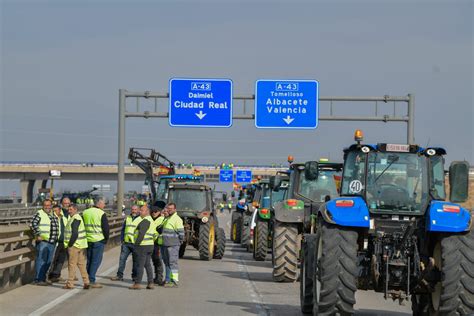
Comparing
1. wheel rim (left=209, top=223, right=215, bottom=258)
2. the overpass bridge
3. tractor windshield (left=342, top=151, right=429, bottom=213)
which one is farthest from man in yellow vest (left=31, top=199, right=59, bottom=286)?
the overpass bridge

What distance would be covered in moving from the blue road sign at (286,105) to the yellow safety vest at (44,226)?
17.1m

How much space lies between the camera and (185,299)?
15930mm

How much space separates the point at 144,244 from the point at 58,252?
6.70 feet

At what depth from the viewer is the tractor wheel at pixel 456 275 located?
1107 cm

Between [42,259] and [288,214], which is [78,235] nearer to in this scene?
[42,259]

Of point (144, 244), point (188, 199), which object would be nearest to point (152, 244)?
point (144, 244)

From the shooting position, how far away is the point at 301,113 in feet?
114

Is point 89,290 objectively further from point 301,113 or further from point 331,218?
point 301,113

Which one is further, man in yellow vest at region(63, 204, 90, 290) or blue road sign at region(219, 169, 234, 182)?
blue road sign at region(219, 169, 234, 182)

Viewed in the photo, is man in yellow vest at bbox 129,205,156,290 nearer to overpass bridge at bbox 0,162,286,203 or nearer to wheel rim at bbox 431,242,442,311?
wheel rim at bbox 431,242,442,311

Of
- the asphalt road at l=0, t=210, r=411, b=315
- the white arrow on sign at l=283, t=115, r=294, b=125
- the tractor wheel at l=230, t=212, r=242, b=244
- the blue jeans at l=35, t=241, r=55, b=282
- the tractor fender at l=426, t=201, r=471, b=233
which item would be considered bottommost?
the tractor wheel at l=230, t=212, r=242, b=244

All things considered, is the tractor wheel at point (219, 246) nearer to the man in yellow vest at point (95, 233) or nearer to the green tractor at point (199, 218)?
the green tractor at point (199, 218)

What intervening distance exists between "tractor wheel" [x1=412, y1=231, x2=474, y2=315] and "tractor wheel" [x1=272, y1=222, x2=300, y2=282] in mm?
7642

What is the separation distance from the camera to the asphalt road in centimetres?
1412
